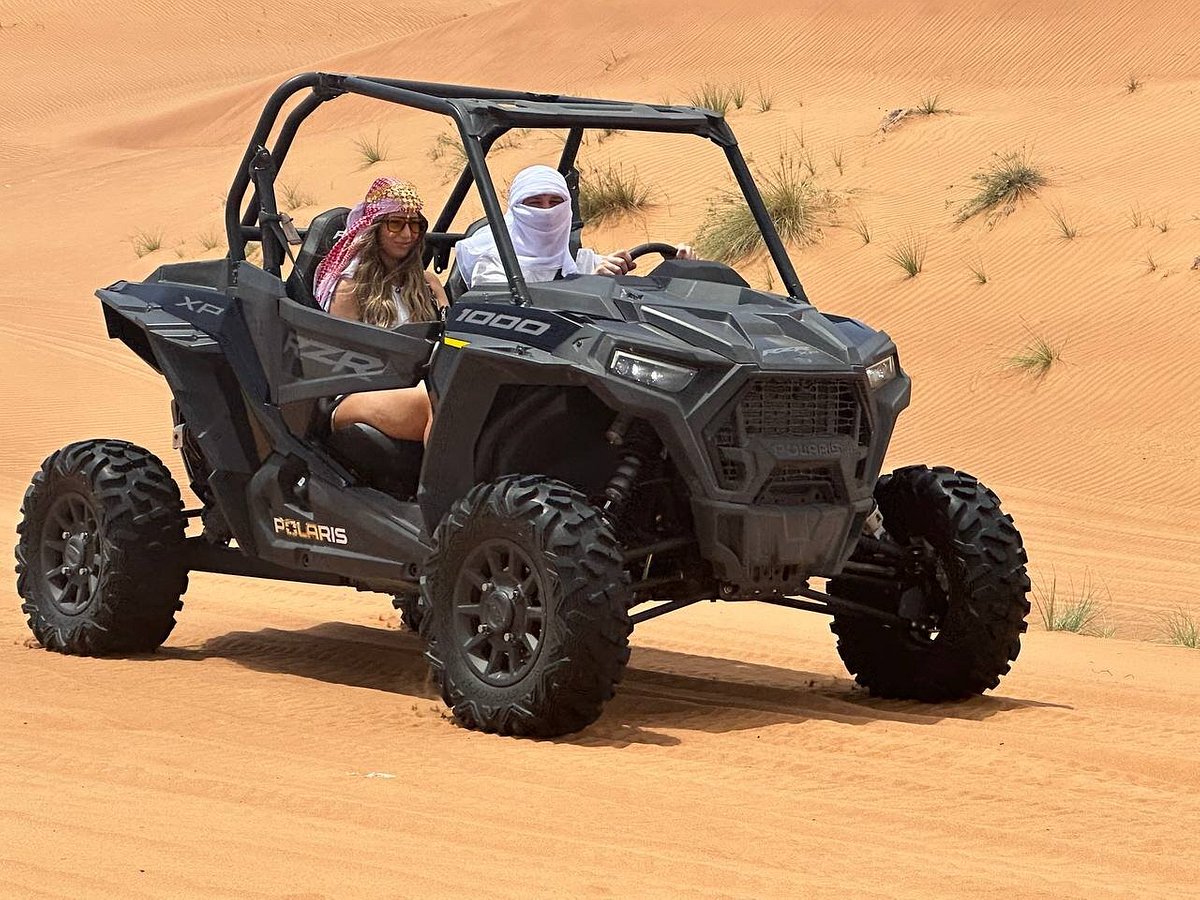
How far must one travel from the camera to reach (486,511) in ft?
21.3

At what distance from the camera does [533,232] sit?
726 cm

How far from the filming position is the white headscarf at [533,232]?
721 cm

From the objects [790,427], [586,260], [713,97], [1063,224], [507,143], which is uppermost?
[713,97]

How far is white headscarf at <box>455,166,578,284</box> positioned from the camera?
23.6 feet

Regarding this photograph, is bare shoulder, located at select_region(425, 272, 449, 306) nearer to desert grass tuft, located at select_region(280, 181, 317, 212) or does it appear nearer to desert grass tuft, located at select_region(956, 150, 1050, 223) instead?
desert grass tuft, located at select_region(956, 150, 1050, 223)

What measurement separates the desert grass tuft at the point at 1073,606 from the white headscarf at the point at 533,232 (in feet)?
12.7

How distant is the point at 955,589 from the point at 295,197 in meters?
23.6

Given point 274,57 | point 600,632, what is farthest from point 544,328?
point 274,57

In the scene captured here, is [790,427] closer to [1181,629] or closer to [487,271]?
[487,271]

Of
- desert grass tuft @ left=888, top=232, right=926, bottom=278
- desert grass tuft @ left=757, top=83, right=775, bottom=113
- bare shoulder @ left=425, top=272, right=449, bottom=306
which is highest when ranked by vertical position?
desert grass tuft @ left=757, top=83, right=775, bottom=113

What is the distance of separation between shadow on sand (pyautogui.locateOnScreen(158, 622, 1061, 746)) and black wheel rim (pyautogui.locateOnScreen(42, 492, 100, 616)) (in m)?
0.43

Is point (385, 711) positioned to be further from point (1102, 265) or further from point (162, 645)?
point (1102, 265)

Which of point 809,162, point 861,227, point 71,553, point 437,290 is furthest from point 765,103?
point 71,553

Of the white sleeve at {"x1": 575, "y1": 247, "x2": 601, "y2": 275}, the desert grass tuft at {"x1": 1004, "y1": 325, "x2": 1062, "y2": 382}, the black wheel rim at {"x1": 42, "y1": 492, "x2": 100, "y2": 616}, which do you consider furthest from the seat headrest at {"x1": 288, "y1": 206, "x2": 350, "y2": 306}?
the desert grass tuft at {"x1": 1004, "y1": 325, "x2": 1062, "y2": 382}
